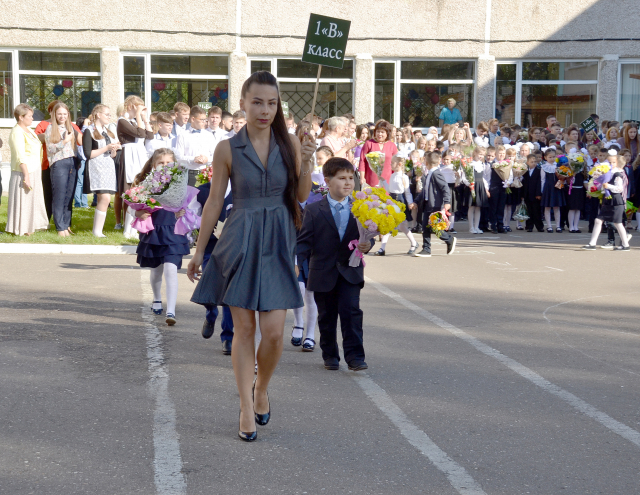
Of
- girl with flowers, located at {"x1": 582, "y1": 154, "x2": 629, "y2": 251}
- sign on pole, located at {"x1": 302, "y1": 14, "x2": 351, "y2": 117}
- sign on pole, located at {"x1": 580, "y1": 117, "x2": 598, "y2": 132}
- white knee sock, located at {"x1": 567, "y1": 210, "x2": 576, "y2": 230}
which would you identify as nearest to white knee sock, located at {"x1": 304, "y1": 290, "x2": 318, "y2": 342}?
sign on pole, located at {"x1": 302, "y1": 14, "x2": 351, "y2": 117}

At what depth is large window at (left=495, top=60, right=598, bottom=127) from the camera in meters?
25.8

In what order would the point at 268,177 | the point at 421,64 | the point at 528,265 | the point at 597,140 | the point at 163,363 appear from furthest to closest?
the point at 421,64 < the point at 597,140 < the point at 528,265 < the point at 163,363 < the point at 268,177

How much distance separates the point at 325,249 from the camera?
677cm

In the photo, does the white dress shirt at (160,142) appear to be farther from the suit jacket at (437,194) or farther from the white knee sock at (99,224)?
the suit jacket at (437,194)

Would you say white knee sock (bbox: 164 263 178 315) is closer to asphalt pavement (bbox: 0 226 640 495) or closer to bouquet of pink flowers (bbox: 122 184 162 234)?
asphalt pavement (bbox: 0 226 640 495)

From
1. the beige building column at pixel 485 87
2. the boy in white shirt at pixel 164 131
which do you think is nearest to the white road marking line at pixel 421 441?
the boy in white shirt at pixel 164 131

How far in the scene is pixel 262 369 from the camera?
16.5 ft

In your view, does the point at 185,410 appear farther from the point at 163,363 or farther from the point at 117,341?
the point at 117,341

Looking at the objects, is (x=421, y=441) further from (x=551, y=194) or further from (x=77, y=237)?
(x=551, y=194)

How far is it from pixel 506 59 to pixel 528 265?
14.5 meters

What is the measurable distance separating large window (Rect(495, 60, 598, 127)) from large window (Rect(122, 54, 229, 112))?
8.15 m

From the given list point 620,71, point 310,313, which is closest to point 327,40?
point 310,313

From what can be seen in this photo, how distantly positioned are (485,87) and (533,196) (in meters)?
8.60

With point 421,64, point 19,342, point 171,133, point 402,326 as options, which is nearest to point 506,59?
point 421,64
